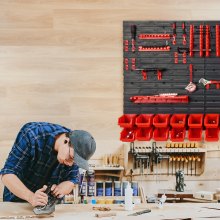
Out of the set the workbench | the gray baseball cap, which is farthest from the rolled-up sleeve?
the gray baseball cap

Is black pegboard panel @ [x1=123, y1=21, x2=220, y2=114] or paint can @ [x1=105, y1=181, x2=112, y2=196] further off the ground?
black pegboard panel @ [x1=123, y1=21, x2=220, y2=114]

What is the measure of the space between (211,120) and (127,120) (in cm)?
102

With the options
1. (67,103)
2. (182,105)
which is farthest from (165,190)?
(67,103)

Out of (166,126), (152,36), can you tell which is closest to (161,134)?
(166,126)

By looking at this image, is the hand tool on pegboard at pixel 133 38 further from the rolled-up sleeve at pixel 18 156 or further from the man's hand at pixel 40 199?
the man's hand at pixel 40 199

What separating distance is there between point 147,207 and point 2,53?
3250 mm

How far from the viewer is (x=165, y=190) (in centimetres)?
598

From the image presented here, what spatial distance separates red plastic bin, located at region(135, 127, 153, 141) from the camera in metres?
6.06

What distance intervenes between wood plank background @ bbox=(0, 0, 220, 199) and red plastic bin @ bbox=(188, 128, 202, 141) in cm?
85

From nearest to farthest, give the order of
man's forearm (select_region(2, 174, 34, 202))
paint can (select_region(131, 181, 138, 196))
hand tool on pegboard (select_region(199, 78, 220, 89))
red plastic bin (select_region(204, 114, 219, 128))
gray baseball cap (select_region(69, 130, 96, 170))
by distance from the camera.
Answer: gray baseball cap (select_region(69, 130, 96, 170)), man's forearm (select_region(2, 174, 34, 202)), paint can (select_region(131, 181, 138, 196)), red plastic bin (select_region(204, 114, 219, 128)), hand tool on pegboard (select_region(199, 78, 220, 89))

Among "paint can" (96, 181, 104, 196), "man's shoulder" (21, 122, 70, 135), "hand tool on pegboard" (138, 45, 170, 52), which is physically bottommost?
"paint can" (96, 181, 104, 196)

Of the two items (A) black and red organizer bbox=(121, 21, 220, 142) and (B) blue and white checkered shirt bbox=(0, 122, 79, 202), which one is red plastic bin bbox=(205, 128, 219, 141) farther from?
(B) blue and white checkered shirt bbox=(0, 122, 79, 202)

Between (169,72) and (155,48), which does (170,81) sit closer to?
(169,72)

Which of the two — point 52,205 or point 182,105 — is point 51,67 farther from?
point 52,205
